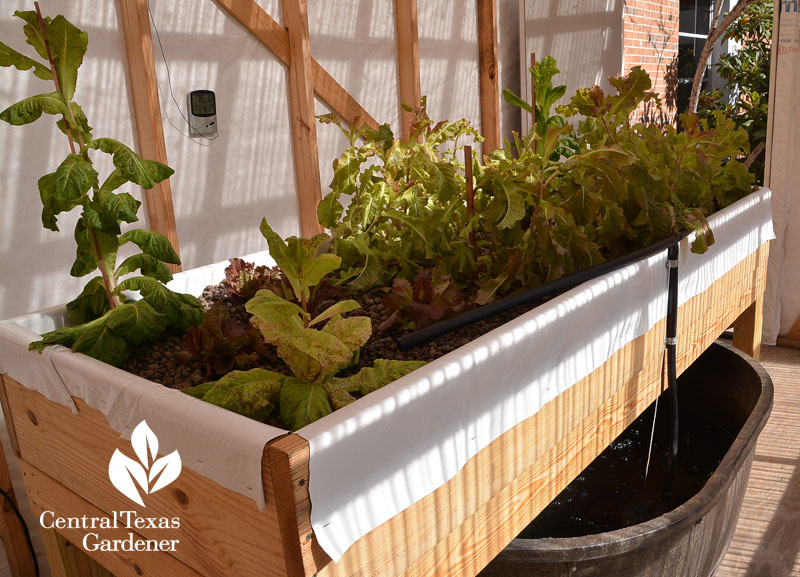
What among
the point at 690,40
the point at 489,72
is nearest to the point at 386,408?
the point at 489,72

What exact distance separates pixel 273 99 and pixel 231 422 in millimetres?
2454

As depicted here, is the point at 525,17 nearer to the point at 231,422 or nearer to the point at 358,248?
the point at 358,248

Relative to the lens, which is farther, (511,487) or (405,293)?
(405,293)

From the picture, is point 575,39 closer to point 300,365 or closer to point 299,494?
point 300,365

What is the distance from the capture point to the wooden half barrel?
115 centimetres

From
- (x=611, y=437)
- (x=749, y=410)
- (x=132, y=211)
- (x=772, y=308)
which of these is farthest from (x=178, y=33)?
(x=772, y=308)

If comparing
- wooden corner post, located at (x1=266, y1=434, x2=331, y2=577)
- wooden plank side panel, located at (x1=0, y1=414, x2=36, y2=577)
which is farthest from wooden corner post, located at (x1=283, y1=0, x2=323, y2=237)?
wooden corner post, located at (x1=266, y1=434, x2=331, y2=577)

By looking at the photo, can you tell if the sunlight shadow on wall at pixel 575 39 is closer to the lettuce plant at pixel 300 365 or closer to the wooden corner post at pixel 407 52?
the wooden corner post at pixel 407 52

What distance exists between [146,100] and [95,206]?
5.05ft

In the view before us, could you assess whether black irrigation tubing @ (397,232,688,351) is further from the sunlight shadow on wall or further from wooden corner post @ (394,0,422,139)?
the sunlight shadow on wall

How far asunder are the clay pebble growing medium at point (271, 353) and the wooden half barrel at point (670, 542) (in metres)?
0.36

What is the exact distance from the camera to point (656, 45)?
19.5 feet

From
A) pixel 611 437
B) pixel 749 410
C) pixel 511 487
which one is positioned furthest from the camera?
pixel 749 410

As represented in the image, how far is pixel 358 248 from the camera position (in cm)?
147
